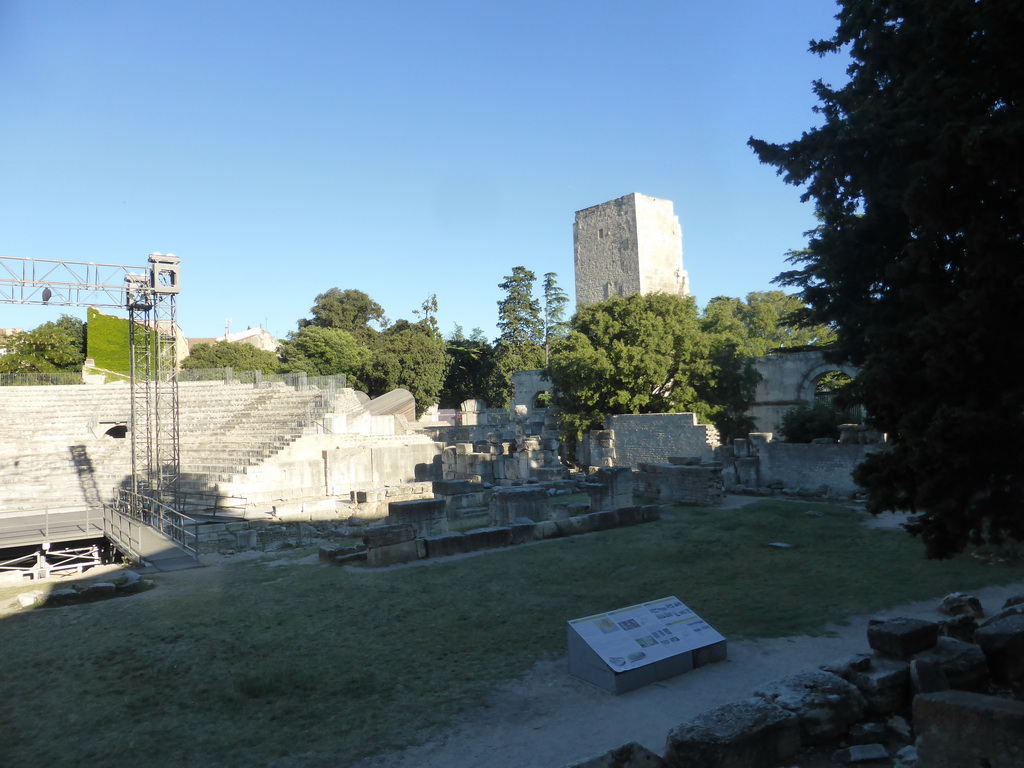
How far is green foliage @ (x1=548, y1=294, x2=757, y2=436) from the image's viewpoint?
26594mm

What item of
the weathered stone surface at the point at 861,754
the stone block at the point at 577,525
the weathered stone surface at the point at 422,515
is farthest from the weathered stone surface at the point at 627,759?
the stone block at the point at 577,525

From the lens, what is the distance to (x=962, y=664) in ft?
16.9

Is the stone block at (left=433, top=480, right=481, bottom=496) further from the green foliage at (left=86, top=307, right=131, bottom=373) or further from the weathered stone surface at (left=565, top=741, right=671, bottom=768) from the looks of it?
the green foliage at (left=86, top=307, right=131, bottom=373)

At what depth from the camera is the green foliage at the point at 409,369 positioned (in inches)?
1785

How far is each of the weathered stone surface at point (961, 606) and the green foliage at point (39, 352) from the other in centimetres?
4611

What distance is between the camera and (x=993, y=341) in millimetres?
4316

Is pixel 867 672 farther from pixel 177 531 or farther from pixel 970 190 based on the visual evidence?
pixel 177 531

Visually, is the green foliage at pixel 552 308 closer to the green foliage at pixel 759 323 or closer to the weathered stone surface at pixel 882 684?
the green foliage at pixel 759 323

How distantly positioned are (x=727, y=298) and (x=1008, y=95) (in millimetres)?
48339

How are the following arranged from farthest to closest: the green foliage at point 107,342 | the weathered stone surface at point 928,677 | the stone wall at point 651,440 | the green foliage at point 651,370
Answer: the green foliage at point 107,342 < the green foliage at point 651,370 < the stone wall at point 651,440 < the weathered stone surface at point 928,677

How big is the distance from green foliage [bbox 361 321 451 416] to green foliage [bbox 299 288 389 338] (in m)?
8.59

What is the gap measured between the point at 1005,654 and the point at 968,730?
6.31 ft

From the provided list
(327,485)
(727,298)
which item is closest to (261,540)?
(327,485)

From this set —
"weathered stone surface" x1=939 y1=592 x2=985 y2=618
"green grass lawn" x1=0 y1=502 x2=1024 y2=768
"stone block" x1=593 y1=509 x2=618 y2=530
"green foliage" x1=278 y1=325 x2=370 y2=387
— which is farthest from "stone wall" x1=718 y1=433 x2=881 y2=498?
"green foliage" x1=278 y1=325 x2=370 y2=387
